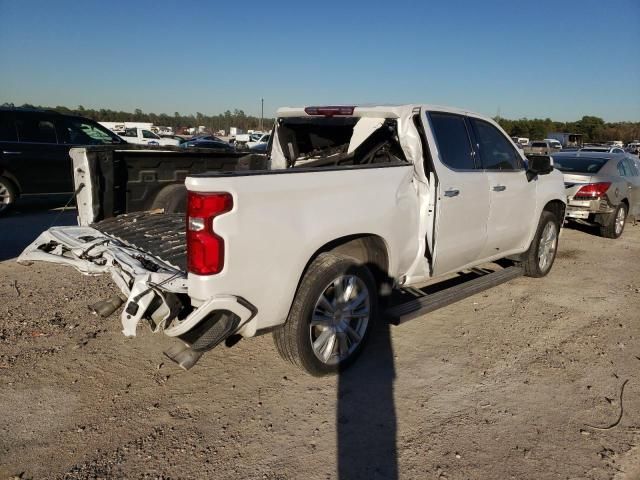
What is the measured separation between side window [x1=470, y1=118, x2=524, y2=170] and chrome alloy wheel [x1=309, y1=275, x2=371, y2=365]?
201 centimetres

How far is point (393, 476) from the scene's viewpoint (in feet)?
9.03

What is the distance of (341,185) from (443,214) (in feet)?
4.05

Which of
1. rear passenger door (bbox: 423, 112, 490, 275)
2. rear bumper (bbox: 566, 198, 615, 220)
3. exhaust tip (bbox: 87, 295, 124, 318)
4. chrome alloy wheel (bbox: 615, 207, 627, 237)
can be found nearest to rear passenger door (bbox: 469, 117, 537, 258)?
rear passenger door (bbox: 423, 112, 490, 275)

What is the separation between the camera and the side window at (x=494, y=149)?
4.97 meters

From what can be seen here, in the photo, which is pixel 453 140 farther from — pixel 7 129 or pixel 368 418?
pixel 7 129

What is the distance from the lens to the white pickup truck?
115 inches

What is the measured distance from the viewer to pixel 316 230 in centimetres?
330

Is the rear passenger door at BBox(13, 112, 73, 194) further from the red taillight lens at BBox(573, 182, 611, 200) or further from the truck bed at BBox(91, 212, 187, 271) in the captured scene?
the red taillight lens at BBox(573, 182, 611, 200)

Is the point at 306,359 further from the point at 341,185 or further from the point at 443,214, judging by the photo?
the point at 443,214

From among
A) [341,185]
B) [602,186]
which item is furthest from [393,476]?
[602,186]

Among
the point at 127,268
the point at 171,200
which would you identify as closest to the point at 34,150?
the point at 171,200

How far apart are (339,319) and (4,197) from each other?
8370mm

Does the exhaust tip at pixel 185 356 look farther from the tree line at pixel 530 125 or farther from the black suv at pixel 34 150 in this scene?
the tree line at pixel 530 125

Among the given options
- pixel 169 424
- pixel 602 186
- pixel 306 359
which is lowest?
pixel 169 424
